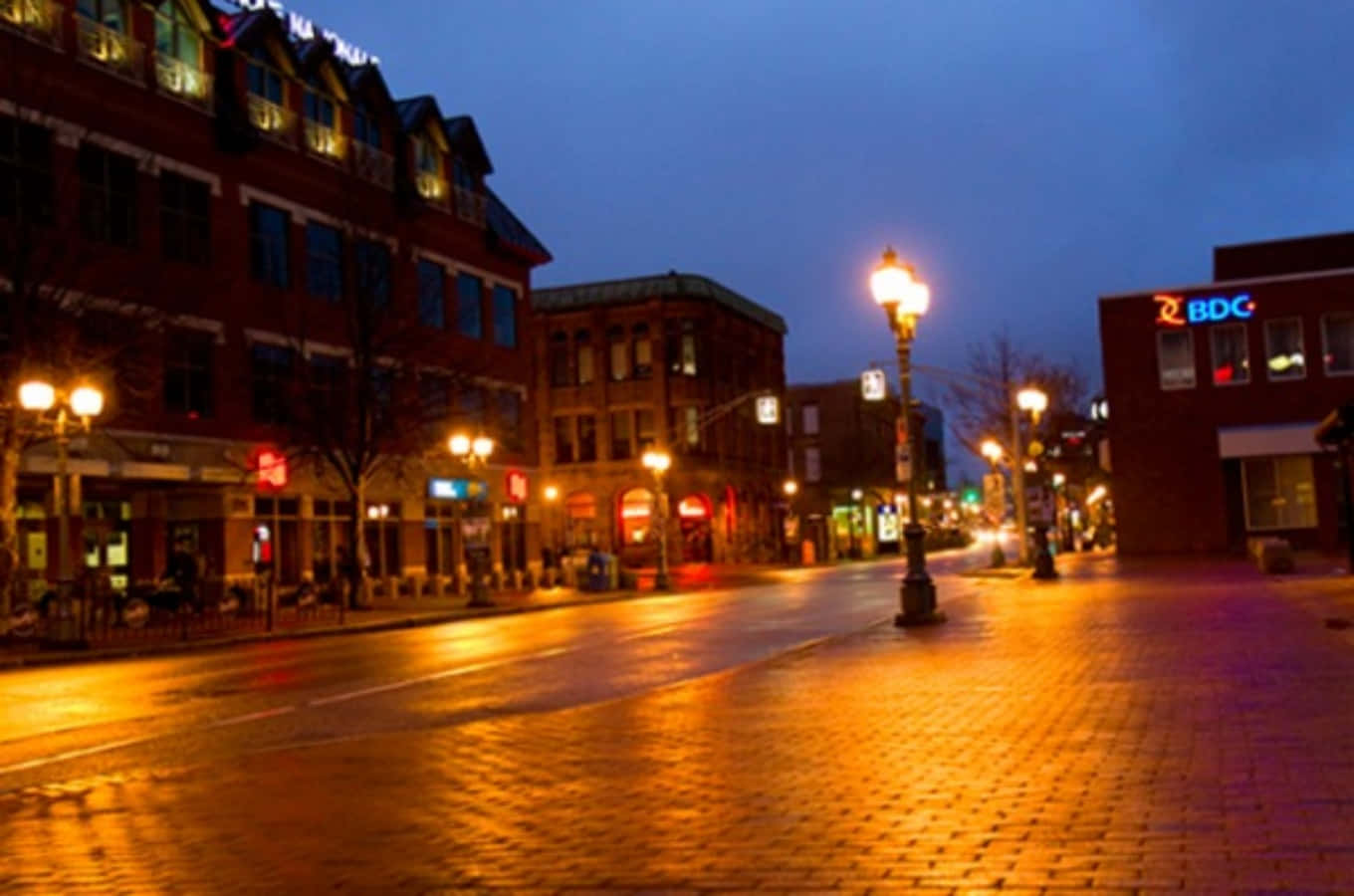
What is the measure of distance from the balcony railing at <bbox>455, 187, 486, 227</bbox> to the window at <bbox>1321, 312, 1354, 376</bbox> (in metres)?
28.4

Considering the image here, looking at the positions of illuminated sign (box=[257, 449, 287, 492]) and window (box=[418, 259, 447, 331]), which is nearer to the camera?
illuminated sign (box=[257, 449, 287, 492])

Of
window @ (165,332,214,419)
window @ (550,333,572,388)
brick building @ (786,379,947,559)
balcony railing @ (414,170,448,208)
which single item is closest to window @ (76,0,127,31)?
window @ (165,332,214,419)

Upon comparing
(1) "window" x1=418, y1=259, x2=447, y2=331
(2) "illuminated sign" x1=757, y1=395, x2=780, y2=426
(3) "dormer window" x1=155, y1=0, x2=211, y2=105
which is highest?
(3) "dormer window" x1=155, y1=0, x2=211, y2=105

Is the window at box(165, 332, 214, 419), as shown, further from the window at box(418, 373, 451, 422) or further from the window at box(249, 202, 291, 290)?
the window at box(418, 373, 451, 422)

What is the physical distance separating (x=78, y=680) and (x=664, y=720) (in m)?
10.5

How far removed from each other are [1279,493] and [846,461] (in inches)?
2032

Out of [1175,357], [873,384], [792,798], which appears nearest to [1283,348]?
[1175,357]

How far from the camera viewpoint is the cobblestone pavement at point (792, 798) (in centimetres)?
658

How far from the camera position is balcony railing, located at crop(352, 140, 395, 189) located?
43.3m

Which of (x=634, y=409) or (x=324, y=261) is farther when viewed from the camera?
(x=634, y=409)

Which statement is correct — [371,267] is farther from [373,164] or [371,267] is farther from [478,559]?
[478,559]

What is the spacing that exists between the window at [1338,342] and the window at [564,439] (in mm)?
35025

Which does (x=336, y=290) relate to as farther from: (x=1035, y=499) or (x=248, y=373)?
(x=1035, y=499)

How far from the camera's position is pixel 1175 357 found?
50.2 m
